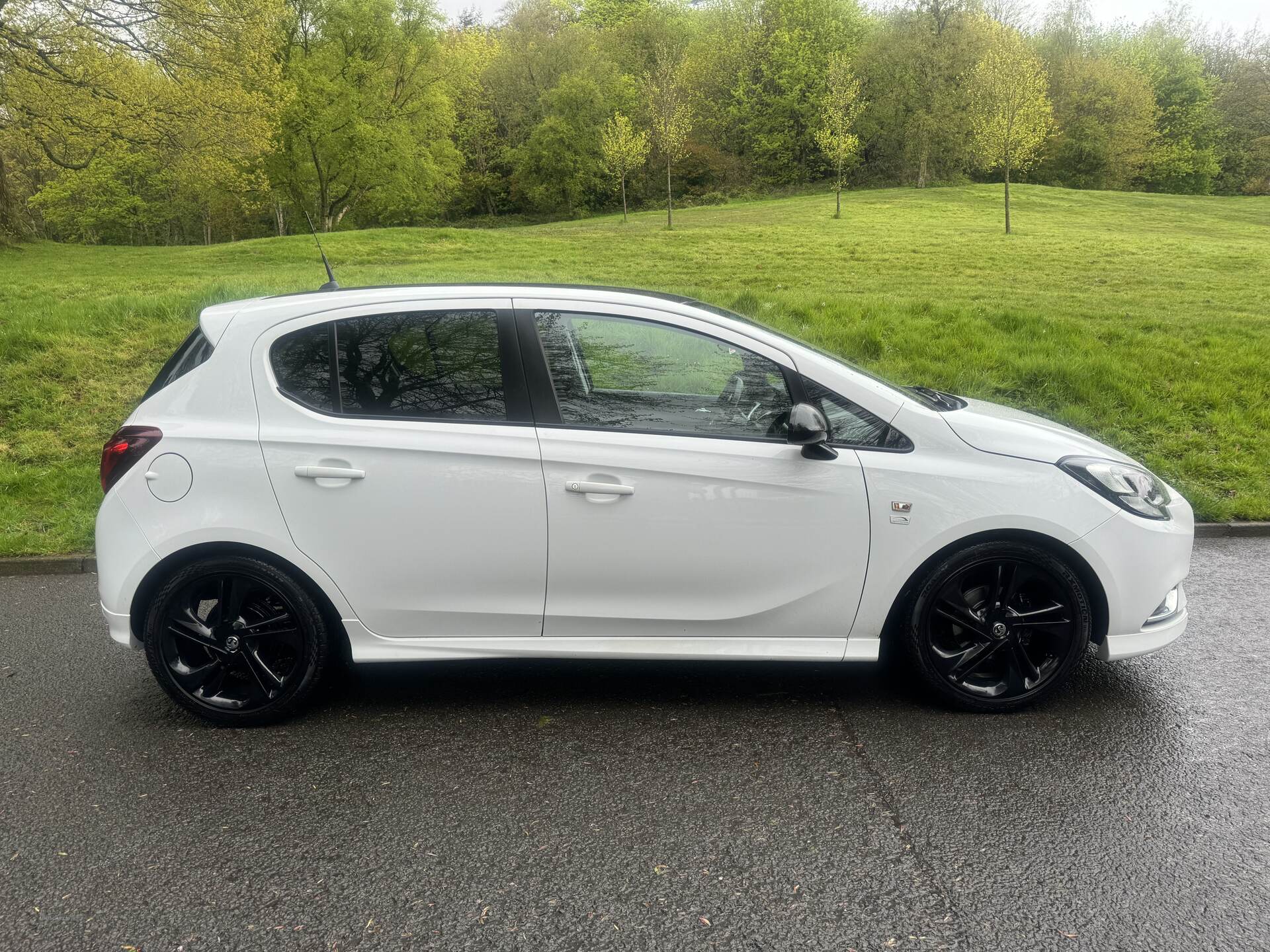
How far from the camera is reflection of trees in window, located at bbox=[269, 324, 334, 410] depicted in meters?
3.84

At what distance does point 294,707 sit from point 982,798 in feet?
8.62

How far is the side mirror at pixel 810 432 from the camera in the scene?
3.56 m

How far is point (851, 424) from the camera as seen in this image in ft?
12.4

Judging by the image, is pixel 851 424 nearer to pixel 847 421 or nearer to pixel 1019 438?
pixel 847 421

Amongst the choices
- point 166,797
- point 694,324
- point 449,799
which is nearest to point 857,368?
point 694,324

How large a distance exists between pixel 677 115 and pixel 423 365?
126 ft

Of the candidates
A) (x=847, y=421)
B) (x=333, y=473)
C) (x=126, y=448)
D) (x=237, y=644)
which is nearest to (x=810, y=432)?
(x=847, y=421)

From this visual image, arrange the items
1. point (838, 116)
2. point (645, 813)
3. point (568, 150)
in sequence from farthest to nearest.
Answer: point (568, 150)
point (838, 116)
point (645, 813)

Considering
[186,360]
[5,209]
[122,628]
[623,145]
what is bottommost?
[122,628]

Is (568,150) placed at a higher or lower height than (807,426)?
higher

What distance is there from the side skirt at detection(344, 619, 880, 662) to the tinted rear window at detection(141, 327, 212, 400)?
1.23 m

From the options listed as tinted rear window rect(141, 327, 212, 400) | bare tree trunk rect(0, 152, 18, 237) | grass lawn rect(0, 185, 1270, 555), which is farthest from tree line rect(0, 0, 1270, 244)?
tinted rear window rect(141, 327, 212, 400)

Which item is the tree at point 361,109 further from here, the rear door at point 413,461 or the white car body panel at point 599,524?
the white car body panel at point 599,524

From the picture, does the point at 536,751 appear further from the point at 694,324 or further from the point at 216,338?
the point at 216,338
